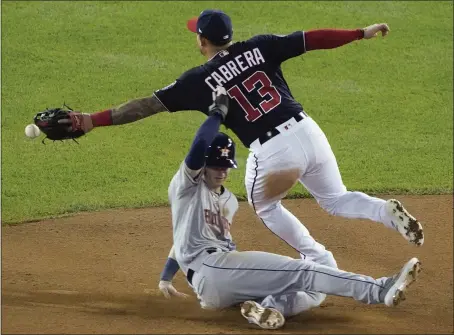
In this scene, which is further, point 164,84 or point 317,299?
point 164,84

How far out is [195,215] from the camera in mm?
5902

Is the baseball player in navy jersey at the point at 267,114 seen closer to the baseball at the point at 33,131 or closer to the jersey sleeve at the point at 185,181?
the baseball at the point at 33,131

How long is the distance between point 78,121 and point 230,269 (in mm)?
1541


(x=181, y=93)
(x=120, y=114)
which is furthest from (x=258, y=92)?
(x=120, y=114)

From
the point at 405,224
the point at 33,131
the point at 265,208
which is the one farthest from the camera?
the point at 265,208

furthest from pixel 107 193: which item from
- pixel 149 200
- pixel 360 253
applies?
pixel 360 253

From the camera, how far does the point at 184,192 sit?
19.2 ft

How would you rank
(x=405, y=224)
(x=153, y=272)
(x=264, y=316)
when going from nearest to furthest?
(x=264, y=316)
(x=405, y=224)
(x=153, y=272)

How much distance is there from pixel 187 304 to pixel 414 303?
1.53 m

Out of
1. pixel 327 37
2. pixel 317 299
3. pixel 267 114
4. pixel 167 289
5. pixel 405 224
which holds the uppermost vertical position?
pixel 327 37

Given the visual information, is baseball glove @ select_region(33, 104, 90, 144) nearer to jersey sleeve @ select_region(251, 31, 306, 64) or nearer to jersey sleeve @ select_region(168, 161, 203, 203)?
jersey sleeve @ select_region(168, 161, 203, 203)

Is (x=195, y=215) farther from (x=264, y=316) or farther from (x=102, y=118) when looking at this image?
(x=102, y=118)

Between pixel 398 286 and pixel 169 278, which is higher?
pixel 169 278

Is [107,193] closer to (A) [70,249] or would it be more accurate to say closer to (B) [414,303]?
(A) [70,249]
